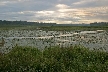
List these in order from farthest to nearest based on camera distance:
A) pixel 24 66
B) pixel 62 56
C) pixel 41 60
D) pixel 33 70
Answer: pixel 62 56
pixel 41 60
pixel 24 66
pixel 33 70

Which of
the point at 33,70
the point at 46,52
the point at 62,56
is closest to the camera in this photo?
the point at 33,70

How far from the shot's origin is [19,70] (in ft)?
39.3

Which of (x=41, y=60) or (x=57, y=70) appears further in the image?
(x=41, y=60)

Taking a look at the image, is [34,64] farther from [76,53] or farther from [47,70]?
[76,53]

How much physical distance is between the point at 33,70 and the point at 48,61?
1648 mm

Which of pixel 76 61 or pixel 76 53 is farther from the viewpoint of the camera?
pixel 76 53

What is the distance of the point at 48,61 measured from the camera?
523 inches

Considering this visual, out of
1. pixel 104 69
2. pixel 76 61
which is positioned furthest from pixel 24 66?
pixel 104 69

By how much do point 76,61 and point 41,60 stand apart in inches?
89.6

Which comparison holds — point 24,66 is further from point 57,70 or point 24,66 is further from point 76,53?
point 76,53

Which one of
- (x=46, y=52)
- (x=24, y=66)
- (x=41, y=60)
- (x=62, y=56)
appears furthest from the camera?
(x=46, y=52)

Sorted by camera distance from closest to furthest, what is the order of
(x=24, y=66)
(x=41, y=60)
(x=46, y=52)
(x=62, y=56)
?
(x=24, y=66) → (x=41, y=60) → (x=62, y=56) → (x=46, y=52)

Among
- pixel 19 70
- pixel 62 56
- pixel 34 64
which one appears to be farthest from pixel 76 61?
pixel 19 70

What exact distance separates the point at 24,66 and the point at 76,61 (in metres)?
3.44
